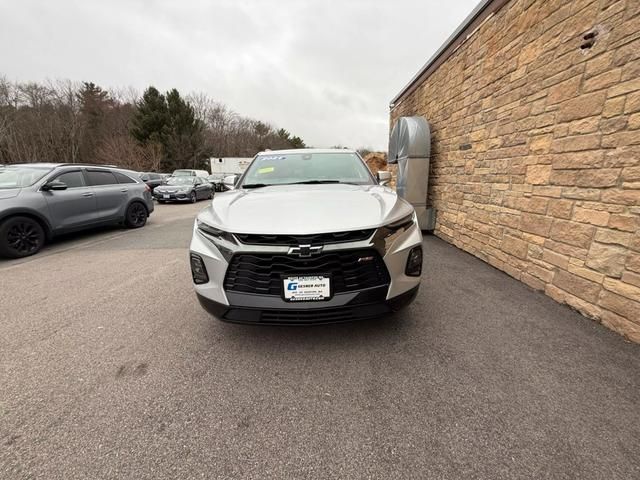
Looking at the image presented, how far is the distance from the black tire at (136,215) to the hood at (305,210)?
5.80 metres

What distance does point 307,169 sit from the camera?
10.5 ft

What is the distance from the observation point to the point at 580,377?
1892 mm

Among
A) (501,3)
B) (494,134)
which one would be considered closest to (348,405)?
(494,134)

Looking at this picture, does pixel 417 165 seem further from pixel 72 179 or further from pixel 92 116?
pixel 92 116

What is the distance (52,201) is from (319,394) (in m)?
6.16

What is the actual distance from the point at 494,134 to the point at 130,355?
16.8ft

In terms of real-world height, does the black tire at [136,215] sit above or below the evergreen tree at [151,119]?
below

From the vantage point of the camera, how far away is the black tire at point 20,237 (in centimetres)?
457

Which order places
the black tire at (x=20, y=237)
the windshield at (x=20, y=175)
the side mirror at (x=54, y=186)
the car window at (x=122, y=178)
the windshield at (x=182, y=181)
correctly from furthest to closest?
1. the windshield at (x=182, y=181)
2. the car window at (x=122, y=178)
3. the side mirror at (x=54, y=186)
4. the windshield at (x=20, y=175)
5. the black tire at (x=20, y=237)

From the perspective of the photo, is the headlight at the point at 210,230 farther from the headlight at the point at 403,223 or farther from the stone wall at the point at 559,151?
the stone wall at the point at 559,151

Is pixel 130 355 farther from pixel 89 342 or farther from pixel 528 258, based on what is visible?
pixel 528 258

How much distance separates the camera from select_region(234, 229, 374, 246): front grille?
1.82 meters

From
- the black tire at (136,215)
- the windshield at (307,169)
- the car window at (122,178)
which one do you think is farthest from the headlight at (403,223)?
the car window at (122,178)

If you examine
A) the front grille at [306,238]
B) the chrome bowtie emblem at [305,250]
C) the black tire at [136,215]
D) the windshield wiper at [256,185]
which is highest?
the windshield wiper at [256,185]
